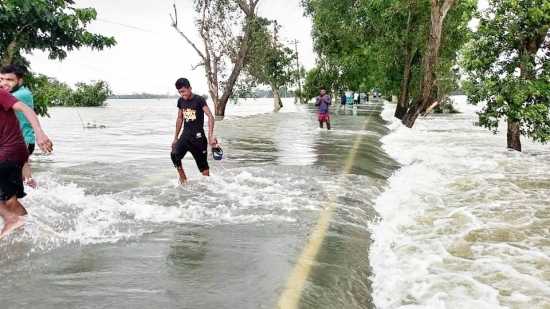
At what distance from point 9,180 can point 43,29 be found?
1401 cm

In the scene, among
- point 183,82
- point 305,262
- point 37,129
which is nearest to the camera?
point 37,129

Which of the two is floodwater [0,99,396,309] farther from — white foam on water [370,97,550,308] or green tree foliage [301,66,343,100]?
green tree foliage [301,66,343,100]

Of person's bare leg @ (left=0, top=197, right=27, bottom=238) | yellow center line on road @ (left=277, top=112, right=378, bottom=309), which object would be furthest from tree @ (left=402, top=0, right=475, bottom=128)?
person's bare leg @ (left=0, top=197, right=27, bottom=238)

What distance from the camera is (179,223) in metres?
6.10

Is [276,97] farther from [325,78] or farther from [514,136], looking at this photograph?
[514,136]

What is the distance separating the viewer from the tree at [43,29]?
15.6m

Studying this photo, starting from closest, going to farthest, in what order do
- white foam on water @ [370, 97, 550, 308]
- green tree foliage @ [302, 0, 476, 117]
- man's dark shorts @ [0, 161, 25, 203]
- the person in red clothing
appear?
1. white foam on water @ [370, 97, 550, 308]
2. the person in red clothing
3. man's dark shorts @ [0, 161, 25, 203]
4. green tree foliage @ [302, 0, 476, 117]

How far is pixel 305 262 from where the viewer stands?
490cm

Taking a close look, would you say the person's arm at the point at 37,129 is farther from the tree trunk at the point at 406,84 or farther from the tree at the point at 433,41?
the tree trunk at the point at 406,84

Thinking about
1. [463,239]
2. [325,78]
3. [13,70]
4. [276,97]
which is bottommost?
[463,239]

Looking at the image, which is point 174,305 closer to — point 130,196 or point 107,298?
point 107,298

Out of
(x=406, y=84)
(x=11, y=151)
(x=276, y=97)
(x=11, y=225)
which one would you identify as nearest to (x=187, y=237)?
(x=11, y=225)

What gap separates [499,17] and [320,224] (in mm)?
11541

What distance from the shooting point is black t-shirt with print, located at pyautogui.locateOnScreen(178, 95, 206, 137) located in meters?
8.27
